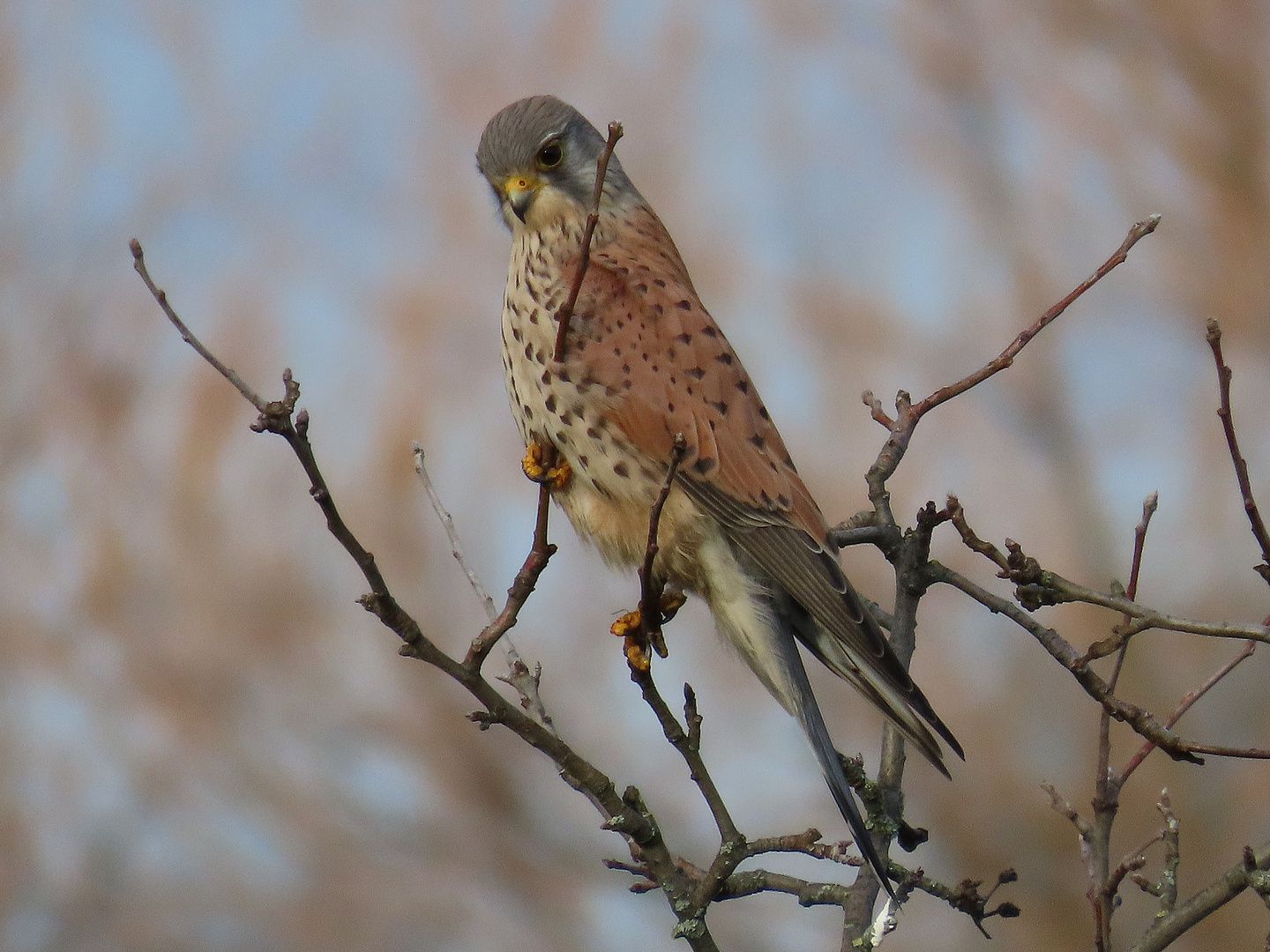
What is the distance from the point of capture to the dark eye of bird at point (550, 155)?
2.80 meters

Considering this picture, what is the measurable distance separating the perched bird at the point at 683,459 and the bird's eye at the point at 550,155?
0.77ft

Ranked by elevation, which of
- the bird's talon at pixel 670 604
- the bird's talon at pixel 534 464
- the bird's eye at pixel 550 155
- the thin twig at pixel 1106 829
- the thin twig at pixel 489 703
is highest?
the bird's eye at pixel 550 155

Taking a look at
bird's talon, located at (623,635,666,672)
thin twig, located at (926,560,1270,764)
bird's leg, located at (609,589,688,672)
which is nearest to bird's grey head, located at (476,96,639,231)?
bird's leg, located at (609,589,688,672)

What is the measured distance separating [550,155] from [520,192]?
0.14 metres

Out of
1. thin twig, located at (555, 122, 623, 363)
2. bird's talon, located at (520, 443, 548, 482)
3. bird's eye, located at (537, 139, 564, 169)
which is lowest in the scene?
thin twig, located at (555, 122, 623, 363)

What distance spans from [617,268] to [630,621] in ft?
2.78

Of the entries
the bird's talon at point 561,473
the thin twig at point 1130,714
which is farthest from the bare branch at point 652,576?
the thin twig at point 1130,714

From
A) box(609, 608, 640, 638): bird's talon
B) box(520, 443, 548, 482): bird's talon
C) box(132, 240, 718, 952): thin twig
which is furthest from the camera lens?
box(520, 443, 548, 482): bird's talon

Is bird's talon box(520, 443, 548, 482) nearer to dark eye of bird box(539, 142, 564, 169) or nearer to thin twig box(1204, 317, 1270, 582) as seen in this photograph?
dark eye of bird box(539, 142, 564, 169)

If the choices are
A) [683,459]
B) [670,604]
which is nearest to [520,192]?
[683,459]

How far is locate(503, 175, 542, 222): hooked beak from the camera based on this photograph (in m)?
2.74

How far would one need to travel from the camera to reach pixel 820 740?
2.21m

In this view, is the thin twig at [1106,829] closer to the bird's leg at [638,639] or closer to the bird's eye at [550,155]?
the bird's leg at [638,639]

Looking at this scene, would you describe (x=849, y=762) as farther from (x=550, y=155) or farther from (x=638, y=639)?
(x=550, y=155)
